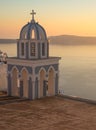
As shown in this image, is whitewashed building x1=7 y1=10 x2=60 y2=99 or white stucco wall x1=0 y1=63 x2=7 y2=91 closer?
whitewashed building x1=7 y1=10 x2=60 y2=99

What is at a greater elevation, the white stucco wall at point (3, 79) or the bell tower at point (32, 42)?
the bell tower at point (32, 42)

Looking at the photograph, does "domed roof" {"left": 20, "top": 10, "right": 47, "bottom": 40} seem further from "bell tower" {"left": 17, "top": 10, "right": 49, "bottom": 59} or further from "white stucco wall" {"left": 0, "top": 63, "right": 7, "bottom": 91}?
"white stucco wall" {"left": 0, "top": 63, "right": 7, "bottom": 91}

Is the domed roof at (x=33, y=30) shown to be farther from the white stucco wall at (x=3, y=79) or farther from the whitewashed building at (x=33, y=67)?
the white stucco wall at (x=3, y=79)

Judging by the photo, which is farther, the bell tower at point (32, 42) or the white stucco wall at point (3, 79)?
the white stucco wall at point (3, 79)

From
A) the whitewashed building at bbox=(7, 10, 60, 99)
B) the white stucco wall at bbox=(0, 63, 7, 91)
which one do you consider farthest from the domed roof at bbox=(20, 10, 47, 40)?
the white stucco wall at bbox=(0, 63, 7, 91)

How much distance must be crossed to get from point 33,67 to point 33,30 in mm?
2696

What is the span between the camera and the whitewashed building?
18.9m

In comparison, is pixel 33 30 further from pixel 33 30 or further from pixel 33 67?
pixel 33 67

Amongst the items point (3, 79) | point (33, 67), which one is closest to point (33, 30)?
point (33, 67)

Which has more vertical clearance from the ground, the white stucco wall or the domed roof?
the domed roof

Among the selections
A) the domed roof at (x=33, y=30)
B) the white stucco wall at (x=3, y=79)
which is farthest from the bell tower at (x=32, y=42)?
the white stucco wall at (x=3, y=79)

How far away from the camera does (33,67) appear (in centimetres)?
1850

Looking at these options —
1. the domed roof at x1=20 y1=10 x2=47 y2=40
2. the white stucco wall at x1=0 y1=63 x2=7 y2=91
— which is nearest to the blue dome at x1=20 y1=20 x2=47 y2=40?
the domed roof at x1=20 y1=10 x2=47 y2=40

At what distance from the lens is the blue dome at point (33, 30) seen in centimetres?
1931
